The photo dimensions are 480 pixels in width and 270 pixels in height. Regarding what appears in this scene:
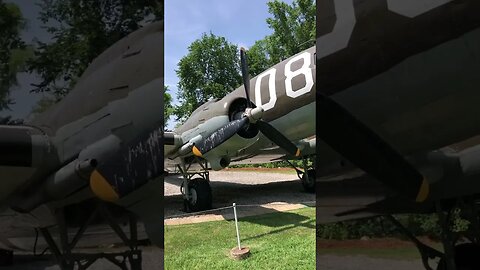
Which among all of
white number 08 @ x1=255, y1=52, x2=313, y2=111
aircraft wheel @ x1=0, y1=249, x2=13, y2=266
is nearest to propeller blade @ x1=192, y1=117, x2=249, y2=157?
white number 08 @ x1=255, y1=52, x2=313, y2=111

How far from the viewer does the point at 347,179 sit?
214 cm

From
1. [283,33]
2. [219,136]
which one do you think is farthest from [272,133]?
[283,33]

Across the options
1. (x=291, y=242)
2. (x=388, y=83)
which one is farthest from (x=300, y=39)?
(x=388, y=83)

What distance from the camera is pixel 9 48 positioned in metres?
1.89

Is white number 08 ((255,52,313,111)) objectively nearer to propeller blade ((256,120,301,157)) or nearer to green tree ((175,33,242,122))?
propeller blade ((256,120,301,157))

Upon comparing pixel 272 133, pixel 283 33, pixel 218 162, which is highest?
pixel 283 33

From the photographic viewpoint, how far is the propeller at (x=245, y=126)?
11227 millimetres

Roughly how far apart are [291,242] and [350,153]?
5870 mm

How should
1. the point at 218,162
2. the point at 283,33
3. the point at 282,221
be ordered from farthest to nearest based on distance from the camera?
the point at 283,33, the point at 218,162, the point at 282,221

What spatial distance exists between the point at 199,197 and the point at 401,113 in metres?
10.7

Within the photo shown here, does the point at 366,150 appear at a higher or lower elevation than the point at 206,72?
lower

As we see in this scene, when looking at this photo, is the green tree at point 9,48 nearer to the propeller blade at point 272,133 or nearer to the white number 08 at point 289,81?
the propeller blade at point 272,133

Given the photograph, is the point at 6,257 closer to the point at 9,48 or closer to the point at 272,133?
the point at 9,48

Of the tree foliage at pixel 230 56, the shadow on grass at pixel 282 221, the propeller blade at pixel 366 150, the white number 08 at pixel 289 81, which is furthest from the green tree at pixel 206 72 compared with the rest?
the propeller blade at pixel 366 150
